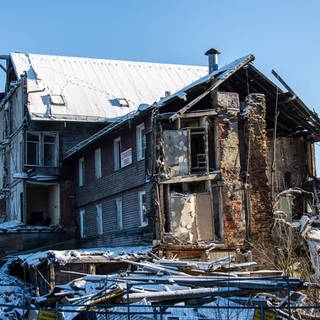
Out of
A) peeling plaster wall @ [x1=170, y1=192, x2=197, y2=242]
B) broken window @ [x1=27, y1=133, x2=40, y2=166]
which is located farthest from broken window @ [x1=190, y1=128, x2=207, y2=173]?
broken window @ [x1=27, y1=133, x2=40, y2=166]

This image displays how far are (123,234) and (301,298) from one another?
1428 centimetres

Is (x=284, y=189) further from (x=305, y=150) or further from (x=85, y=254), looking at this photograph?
(x=85, y=254)

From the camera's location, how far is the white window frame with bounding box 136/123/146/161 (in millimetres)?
26672

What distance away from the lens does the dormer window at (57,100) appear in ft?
113

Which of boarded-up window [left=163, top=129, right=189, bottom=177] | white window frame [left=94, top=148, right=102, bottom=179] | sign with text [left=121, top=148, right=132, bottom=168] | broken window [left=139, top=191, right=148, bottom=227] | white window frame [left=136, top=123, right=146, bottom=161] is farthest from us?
white window frame [left=94, top=148, right=102, bottom=179]

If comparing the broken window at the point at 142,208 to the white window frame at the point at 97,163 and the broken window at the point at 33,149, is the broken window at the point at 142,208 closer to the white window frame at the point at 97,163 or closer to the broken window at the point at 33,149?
the white window frame at the point at 97,163

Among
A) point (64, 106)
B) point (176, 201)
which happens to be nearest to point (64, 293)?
point (176, 201)

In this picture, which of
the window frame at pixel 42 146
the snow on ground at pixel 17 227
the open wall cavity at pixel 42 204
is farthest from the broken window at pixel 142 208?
the window frame at pixel 42 146

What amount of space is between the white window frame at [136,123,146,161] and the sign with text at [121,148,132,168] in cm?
82

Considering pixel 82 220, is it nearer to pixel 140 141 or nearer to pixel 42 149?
pixel 42 149

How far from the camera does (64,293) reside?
54.4 ft

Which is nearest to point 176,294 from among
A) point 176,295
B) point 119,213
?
point 176,295

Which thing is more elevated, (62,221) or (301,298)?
(62,221)

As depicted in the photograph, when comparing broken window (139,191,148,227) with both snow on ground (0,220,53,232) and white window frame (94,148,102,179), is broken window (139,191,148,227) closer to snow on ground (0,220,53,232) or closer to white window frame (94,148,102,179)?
white window frame (94,148,102,179)
